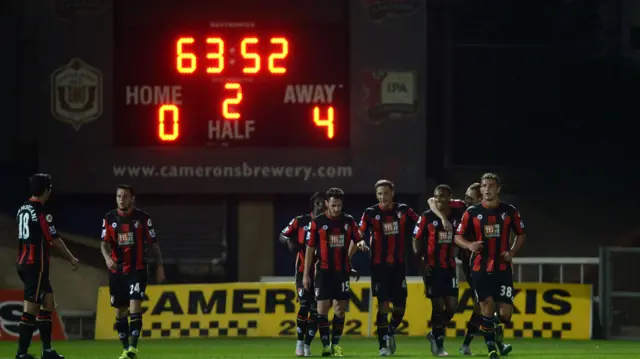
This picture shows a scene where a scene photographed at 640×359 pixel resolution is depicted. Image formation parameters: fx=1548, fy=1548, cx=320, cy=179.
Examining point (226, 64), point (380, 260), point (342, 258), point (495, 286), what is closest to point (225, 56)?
point (226, 64)

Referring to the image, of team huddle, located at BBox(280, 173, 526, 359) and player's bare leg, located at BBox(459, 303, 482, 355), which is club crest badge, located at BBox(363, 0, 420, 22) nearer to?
team huddle, located at BBox(280, 173, 526, 359)

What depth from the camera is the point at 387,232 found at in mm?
15367

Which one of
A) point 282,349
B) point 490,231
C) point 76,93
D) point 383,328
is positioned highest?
point 76,93

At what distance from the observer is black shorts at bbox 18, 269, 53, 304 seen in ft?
46.5

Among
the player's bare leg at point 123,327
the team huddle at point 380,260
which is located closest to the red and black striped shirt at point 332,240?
the team huddle at point 380,260

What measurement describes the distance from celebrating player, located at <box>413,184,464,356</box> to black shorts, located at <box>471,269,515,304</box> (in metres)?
1.71

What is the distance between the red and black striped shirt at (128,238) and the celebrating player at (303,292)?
170 cm

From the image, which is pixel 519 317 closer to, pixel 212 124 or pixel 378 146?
pixel 378 146

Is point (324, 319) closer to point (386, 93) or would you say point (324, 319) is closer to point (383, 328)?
point (383, 328)

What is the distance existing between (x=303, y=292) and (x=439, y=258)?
55.6 inches

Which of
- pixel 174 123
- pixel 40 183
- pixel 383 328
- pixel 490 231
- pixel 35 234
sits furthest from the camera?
pixel 174 123

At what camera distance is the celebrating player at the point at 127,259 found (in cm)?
1457

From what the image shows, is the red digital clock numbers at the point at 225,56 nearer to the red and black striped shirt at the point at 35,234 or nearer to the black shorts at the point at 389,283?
the black shorts at the point at 389,283

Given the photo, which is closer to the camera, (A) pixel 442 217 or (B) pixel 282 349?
(A) pixel 442 217
